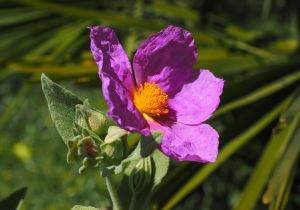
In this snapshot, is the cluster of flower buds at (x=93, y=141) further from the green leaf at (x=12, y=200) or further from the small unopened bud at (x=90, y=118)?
the green leaf at (x=12, y=200)

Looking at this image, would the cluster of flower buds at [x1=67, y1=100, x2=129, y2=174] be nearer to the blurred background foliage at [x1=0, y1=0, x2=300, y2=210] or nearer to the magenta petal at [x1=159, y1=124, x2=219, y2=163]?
the magenta petal at [x1=159, y1=124, x2=219, y2=163]

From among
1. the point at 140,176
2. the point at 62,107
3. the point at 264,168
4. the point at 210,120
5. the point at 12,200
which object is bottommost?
the point at 210,120

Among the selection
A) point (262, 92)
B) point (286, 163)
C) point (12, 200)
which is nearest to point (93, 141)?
point (12, 200)

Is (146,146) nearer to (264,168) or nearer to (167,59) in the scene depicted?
(167,59)

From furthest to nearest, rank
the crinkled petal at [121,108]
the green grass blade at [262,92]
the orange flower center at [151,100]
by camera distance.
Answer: the green grass blade at [262,92]
the orange flower center at [151,100]
the crinkled petal at [121,108]

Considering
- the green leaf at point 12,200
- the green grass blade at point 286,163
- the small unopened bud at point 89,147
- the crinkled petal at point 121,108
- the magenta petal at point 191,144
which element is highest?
the crinkled petal at point 121,108

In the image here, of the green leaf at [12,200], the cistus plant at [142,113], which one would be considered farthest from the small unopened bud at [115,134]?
the green leaf at [12,200]

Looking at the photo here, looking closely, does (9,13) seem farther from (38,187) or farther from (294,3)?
(294,3)

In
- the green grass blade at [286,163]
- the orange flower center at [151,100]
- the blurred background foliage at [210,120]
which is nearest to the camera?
the orange flower center at [151,100]
